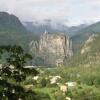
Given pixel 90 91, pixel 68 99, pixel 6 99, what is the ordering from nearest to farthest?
pixel 6 99, pixel 68 99, pixel 90 91

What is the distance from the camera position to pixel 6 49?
23125mm

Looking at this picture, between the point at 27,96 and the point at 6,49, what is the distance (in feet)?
9.65

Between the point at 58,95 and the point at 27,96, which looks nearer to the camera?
the point at 27,96

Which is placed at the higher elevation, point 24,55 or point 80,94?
point 24,55

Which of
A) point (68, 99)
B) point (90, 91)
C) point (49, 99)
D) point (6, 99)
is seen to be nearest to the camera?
point (6, 99)

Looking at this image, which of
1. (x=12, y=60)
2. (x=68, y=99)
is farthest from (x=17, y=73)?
(x=68, y=99)

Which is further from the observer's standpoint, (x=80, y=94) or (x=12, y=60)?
(x=80, y=94)

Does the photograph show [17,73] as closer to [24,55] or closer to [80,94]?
[24,55]

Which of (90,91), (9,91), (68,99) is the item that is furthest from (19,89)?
(90,91)

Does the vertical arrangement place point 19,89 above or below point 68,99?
above

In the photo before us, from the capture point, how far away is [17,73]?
913 inches

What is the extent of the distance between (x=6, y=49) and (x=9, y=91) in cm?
239

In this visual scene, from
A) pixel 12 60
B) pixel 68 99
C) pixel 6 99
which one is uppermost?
pixel 12 60

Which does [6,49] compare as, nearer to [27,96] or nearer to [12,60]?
[12,60]
